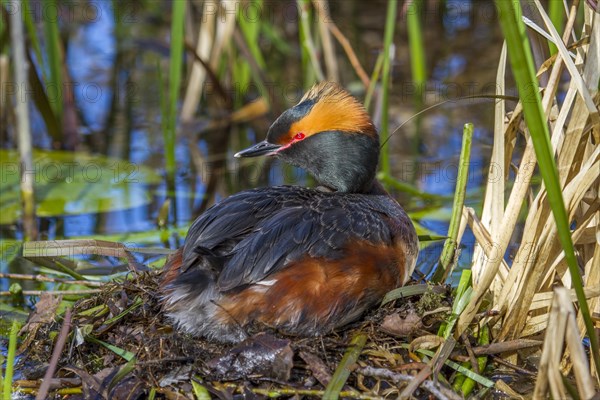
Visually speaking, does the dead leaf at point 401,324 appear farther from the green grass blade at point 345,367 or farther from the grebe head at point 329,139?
the grebe head at point 329,139

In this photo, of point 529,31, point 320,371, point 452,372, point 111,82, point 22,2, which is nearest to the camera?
point 320,371

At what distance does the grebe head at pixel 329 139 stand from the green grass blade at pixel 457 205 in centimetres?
58

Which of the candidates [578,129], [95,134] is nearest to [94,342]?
[578,129]

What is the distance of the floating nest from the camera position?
3764 millimetres

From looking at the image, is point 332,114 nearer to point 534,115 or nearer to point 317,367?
point 317,367

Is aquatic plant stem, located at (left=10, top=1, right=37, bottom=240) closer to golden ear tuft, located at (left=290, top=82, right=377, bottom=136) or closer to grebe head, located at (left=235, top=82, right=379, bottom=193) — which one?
grebe head, located at (left=235, top=82, right=379, bottom=193)

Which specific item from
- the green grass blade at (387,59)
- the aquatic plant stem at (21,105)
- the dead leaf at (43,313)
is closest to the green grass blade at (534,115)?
the dead leaf at (43,313)

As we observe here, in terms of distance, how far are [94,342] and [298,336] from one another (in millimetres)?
996

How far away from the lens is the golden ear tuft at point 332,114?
185 inches

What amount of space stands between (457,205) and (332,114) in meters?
0.85

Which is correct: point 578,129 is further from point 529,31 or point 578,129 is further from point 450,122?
point 450,122

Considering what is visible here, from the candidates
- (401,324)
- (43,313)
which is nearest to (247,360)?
(401,324)

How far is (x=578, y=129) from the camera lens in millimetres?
3836

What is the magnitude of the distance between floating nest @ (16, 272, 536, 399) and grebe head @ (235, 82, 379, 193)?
0.87 metres
